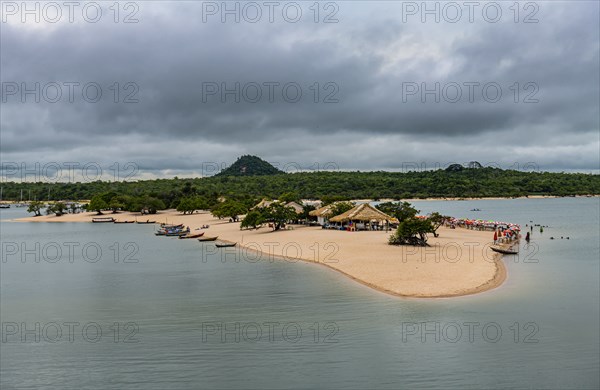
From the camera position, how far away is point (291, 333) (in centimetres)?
1928

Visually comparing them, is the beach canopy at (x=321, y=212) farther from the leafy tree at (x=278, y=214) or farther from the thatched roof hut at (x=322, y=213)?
the leafy tree at (x=278, y=214)

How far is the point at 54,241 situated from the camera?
2291 inches

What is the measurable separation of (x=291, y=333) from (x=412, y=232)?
22379mm

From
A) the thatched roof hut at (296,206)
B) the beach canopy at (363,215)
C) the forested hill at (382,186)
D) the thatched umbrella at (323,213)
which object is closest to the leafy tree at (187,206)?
the thatched roof hut at (296,206)

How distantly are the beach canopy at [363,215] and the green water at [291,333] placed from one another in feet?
62.7

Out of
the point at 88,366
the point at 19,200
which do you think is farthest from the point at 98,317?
the point at 19,200

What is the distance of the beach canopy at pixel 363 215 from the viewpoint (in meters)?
51.1

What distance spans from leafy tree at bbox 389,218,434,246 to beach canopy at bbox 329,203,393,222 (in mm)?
10468

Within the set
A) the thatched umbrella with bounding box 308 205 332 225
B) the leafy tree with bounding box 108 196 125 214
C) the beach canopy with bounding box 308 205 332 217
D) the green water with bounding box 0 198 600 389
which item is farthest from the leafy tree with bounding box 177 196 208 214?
the green water with bounding box 0 198 600 389

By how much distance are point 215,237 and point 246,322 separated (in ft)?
109

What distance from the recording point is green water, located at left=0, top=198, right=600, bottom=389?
15.3m

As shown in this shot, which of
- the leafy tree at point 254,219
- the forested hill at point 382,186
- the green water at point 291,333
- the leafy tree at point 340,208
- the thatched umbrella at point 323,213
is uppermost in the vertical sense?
the forested hill at point 382,186

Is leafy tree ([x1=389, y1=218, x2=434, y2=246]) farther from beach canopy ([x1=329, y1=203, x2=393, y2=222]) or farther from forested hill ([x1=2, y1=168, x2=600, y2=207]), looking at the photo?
forested hill ([x1=2, y1=168, x2=600, y2=207])

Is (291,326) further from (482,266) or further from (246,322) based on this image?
(482,266)
